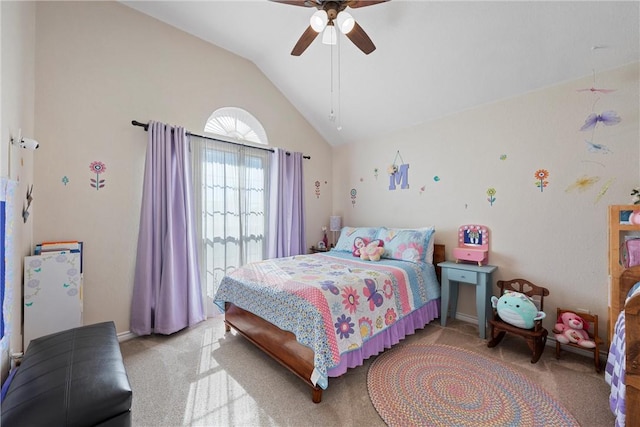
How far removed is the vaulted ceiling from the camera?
6.62ft

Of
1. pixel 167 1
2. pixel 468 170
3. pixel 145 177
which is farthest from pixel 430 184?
pixel 167 1

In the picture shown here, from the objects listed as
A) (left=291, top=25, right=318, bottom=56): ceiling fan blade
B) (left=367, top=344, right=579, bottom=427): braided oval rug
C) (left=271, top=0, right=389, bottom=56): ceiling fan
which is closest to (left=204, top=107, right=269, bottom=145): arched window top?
(left=291, top=25, right=318, bottom=56): ceiling fan blade

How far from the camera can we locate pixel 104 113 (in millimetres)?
2420

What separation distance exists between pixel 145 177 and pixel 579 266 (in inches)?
165

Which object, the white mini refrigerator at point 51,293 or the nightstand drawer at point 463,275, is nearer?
the white mini refrigerator at point 51,293

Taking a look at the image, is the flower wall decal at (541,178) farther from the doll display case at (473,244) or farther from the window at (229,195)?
the window at (229,195)

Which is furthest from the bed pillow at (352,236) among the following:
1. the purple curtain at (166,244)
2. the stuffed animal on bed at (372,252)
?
the purple curtain at (166,244)

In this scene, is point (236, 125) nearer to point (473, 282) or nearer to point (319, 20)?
point (319, 20)

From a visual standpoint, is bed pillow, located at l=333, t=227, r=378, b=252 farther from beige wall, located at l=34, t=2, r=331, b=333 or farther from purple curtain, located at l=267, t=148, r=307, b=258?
beige wall, located at l=34, t=2, r=331, b=333

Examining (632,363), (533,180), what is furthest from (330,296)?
(533,180)

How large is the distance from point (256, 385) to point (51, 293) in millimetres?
1736

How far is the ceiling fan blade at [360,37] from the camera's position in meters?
1.96

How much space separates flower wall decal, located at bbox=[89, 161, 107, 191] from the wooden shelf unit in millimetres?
4344

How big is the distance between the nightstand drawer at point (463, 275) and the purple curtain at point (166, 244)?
9.25 ft
